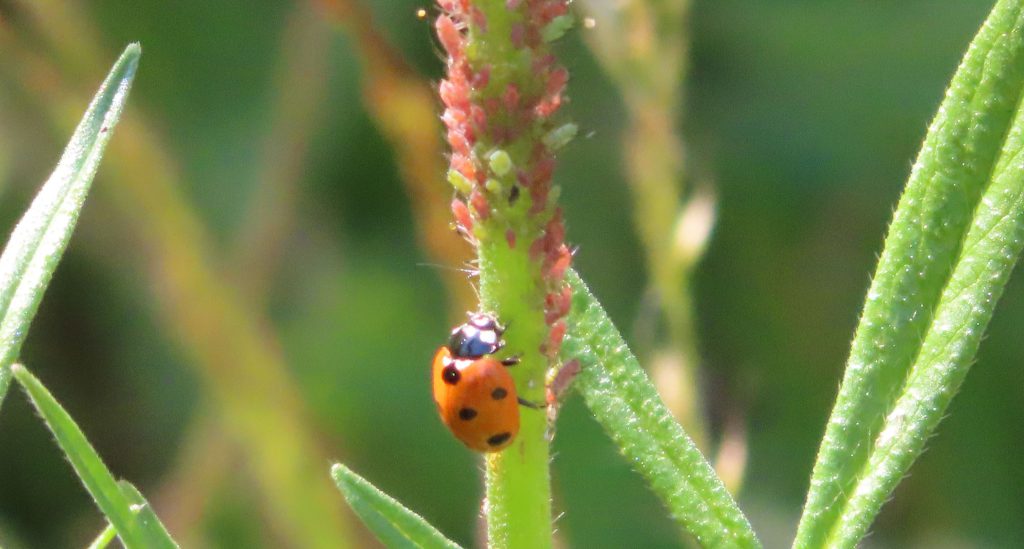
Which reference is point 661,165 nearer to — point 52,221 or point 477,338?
point 477,338

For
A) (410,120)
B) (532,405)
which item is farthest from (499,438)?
(410,120)

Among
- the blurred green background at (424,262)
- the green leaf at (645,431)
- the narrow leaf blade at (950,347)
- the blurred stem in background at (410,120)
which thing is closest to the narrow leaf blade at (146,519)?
the green leaf at (645,431)

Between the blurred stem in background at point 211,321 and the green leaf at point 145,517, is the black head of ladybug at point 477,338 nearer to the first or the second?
the green leaf at point 145,517

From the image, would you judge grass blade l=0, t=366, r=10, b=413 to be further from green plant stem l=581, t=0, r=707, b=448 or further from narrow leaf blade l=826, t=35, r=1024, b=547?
green plant stem l=581, t=0, r=707, b=448

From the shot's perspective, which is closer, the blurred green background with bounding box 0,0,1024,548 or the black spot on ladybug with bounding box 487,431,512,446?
the black spot on ladybug with bounding box 487,431,512,446

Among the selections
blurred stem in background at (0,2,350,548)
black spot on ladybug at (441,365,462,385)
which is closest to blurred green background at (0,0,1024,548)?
blurred stem in background at (0,2,350,548)
